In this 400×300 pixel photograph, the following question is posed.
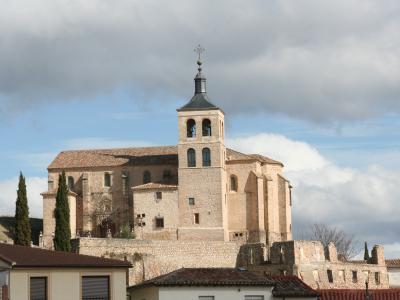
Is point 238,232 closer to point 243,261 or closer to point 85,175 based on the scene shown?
point 243,261

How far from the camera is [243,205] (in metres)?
98.7

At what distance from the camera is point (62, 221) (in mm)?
89750

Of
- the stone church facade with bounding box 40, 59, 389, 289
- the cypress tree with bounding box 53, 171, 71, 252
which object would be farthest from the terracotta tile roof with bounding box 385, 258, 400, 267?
the cypress tree with bounding box 53, 171, 71, 252

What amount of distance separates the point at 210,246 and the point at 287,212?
11.2 metres

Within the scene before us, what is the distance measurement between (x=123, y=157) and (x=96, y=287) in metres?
57.2

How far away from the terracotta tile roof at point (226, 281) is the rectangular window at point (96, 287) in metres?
3.37

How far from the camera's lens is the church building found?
96812mm

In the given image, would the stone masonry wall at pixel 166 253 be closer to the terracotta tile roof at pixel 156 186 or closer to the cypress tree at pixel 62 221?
the cypress tree at pixel 62 221

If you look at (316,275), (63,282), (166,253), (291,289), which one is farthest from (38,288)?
(166,253)

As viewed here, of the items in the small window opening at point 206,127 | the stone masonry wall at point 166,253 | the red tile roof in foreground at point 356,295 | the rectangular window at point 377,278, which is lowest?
the red tile roof in foreground at point 356,295

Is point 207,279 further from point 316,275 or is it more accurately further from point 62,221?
point 62,221

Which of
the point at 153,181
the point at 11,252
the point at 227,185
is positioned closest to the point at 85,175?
the point at 153,181

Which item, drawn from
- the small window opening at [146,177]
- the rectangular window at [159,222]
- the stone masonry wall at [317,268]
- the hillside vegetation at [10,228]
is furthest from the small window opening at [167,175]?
the stone masonry wall at [317,268]

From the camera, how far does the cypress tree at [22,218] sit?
89.2 m
